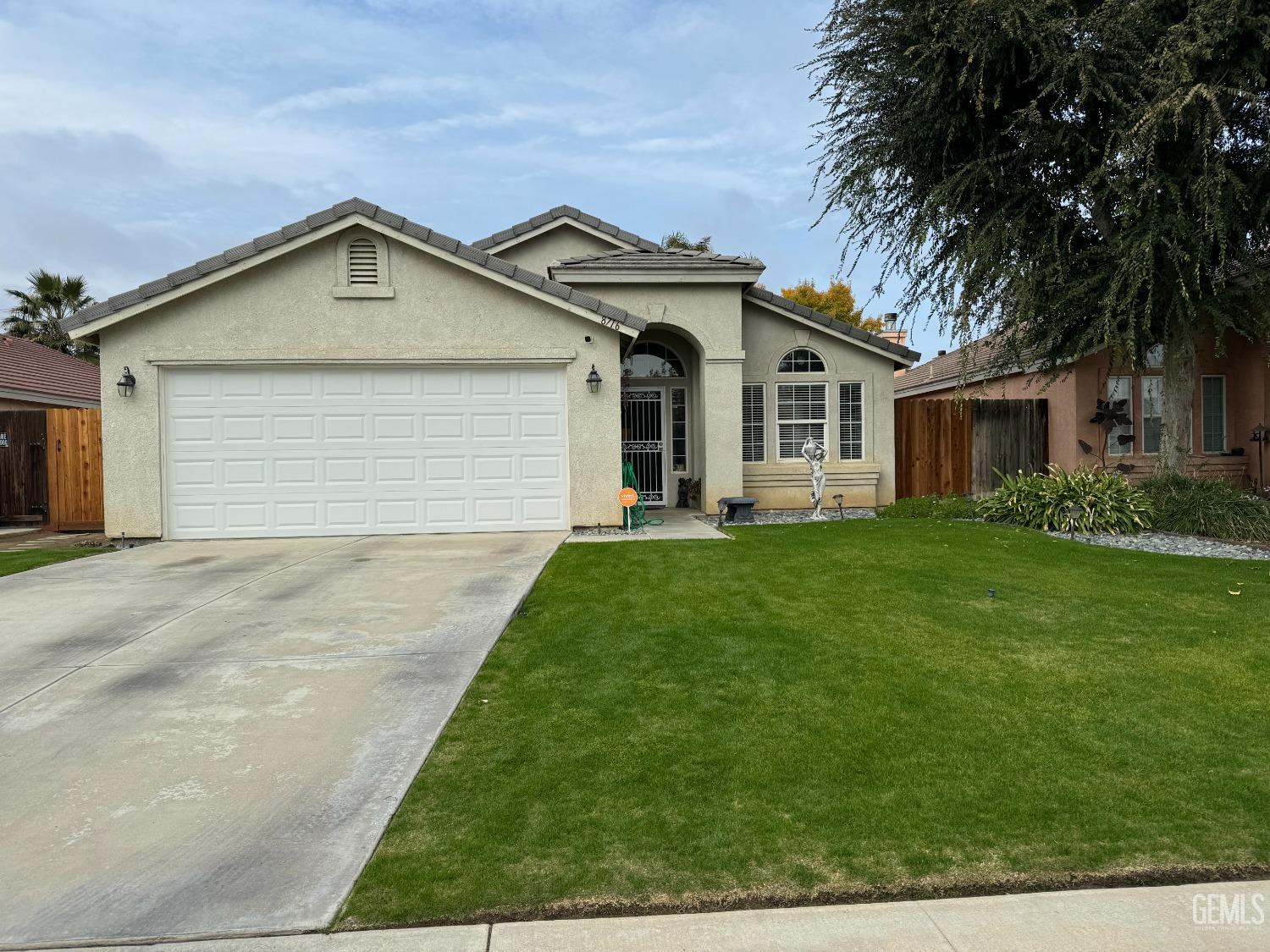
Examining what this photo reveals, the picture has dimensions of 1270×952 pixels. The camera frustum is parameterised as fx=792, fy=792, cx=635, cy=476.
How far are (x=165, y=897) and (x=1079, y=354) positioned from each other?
14579 millimetres

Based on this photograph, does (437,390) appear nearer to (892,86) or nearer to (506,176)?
(892,86)

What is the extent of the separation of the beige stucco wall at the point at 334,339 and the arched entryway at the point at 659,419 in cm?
345

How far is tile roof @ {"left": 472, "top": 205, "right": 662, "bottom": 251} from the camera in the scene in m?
15.7

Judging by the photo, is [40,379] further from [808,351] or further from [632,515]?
[808,351]

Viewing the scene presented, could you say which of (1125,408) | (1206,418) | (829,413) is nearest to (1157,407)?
(1125,408)

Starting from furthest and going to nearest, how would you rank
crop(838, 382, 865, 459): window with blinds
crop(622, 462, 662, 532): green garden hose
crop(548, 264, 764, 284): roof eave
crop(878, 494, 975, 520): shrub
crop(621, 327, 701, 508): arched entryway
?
1. crop(621, 327, 701, 508): arched entryway
2. crop(838, 382, 865, 459): window with blinds
3. crop(548, 264, 764, 284): roof eave
4. crop(878, 494, 975, 520): shrub
5. crop(622, 462, 662, 532): green garden hose

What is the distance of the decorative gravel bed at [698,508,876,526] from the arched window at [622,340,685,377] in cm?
306

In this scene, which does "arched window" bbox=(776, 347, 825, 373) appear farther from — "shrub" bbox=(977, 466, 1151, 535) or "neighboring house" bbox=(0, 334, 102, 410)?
"neighboring house" bbox=(0, 334, 102, 410)

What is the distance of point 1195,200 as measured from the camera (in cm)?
1148

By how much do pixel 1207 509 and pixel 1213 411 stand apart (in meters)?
5.53

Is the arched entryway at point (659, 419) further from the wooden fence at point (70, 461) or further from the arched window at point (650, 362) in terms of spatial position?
the wooden fence at point (70, 461)

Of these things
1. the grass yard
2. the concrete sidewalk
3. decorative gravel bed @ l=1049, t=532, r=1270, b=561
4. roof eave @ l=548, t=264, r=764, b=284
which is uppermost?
roof eave @ l=548, t=264, r=764, b=284

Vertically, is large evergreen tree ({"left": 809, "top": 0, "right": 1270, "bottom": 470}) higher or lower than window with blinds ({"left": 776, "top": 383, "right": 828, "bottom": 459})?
higher

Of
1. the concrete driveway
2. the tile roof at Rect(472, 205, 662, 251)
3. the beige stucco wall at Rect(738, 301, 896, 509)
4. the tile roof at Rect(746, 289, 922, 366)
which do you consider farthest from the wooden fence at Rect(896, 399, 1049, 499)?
the concrete driveway
